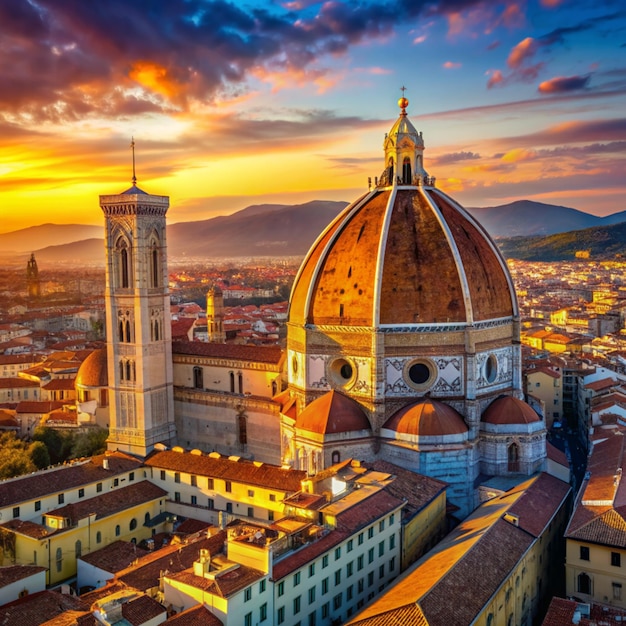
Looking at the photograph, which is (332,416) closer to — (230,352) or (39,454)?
(230,352)

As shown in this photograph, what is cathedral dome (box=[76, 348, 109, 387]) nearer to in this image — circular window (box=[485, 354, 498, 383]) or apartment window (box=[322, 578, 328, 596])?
circular window (box=[485, 354, 498, 383])

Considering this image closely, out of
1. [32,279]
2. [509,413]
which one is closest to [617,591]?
[509,413]

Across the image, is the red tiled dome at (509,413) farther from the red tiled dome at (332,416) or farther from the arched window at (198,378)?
the arched window at (198,378)

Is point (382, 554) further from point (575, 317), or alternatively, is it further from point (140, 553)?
point (575, 317)

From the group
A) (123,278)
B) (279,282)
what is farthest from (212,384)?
(279,282)

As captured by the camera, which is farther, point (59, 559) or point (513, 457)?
point (513, 457)

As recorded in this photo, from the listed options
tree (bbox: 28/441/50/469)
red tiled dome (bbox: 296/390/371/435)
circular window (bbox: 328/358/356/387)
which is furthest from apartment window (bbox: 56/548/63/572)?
circular window (bbox: 328/358/356/387)
